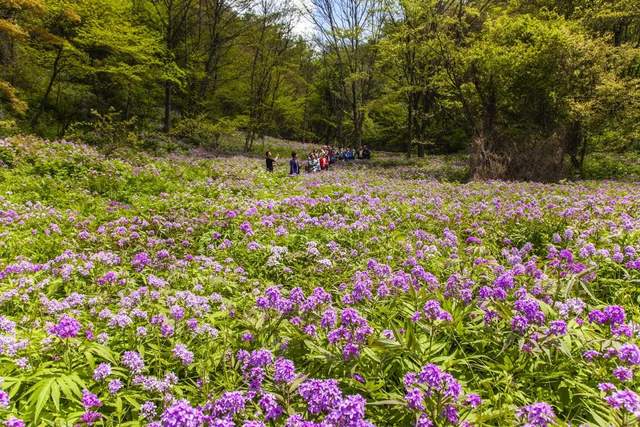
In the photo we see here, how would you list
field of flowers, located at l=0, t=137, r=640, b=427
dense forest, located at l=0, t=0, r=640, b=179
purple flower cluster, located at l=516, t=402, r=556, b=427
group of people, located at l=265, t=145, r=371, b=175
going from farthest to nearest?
1. group of people, located at l=265, t=145, r=371, b=175
2. dense forest, located at l=0, t=0, r=640, b=179
3. field of flowers, located at l=0, t=137, r=640, b=427
4. purple flower cluster, located at l=516, t=402, r=556, b=427

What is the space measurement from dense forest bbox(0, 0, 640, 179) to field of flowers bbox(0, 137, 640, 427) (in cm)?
1329

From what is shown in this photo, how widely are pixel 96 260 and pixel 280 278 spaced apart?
261cm

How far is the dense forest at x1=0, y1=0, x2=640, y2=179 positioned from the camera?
18391mm

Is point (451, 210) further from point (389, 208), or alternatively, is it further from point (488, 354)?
point (488, 354)

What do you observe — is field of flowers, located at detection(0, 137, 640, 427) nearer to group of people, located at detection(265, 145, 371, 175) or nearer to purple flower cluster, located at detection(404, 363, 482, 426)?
purple flower cluster, located at detection(404, 363, 482, 426)

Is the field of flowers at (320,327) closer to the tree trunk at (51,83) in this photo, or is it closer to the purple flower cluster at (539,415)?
the purple flower cluster at (539,415)

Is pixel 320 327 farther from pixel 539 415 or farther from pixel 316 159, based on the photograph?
pixel 316 159

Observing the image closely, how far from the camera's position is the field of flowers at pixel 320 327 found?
2.57m

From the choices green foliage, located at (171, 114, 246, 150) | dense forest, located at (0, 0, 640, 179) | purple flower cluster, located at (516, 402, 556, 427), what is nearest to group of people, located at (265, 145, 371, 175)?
dense forest, located at (0, 0, 640, 179)

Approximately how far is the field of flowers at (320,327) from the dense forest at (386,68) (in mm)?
13293

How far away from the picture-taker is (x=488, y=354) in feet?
11.5

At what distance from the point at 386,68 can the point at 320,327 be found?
39237 mm

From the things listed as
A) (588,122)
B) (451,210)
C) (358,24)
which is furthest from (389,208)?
(358,24)

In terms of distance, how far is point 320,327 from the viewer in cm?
356
